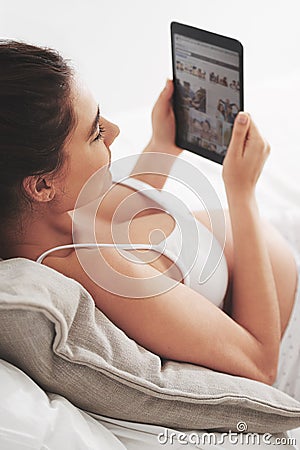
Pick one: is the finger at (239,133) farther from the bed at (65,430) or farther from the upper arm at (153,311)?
the bed at (65,430)

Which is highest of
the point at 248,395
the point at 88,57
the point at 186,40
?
the point at 186,40

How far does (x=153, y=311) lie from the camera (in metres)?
0.95

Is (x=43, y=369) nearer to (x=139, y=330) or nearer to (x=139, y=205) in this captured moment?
(x=139, y=330)

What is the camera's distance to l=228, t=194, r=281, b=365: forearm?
1.07m

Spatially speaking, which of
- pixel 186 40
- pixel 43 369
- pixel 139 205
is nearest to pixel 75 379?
pixel 43 369

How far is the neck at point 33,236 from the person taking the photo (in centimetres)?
96

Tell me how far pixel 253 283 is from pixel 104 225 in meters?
0.24

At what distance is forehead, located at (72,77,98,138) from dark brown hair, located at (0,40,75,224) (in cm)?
1

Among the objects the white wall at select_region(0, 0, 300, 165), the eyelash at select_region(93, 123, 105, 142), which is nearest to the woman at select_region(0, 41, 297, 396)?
the eyelash at select_region(93, 123, 105, 142)

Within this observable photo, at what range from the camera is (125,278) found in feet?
3.12

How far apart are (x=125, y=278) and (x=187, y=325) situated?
100 mm

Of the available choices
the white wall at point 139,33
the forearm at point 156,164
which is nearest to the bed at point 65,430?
the forearm at point 156,164

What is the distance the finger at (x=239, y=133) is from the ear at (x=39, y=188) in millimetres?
347

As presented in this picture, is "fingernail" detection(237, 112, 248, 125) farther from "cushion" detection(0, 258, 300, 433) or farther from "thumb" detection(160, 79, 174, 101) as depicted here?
"cushion" detection(0, 258, 300, 433)
